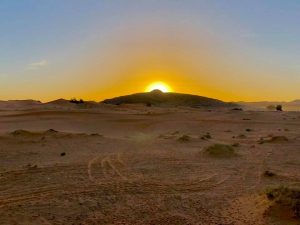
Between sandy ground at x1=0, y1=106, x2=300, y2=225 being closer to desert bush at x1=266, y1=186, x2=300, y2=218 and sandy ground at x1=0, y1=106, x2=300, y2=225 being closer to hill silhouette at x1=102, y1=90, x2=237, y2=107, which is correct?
desert bush at x1=266, y1=186, x2=300, y2=218

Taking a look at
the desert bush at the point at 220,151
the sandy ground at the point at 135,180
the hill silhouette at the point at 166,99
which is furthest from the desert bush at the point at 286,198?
the hill silhouette at the point at 166,99

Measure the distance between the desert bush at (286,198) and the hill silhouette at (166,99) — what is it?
73073 millimetres

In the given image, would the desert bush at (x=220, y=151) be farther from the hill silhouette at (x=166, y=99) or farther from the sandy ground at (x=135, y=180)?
the hill silhouette at (x=166, y=99)

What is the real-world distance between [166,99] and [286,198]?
256 feet

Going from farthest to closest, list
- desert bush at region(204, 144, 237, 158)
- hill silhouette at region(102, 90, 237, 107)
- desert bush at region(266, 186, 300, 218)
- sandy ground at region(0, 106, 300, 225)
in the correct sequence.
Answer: hill silhouette at region(102, 90, 237, 107) < desert bush at region(204, 144, 237, 158) < sandy ground at region(0, 106, 300, 225) < desert bush at region(266, 186, 300, 218)

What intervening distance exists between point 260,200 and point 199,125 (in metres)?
24.7

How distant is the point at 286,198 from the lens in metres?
9.34

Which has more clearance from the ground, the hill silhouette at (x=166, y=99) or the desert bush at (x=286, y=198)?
the hill silhouette at (x=166, y=99)

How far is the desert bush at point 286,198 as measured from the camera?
28.9ft

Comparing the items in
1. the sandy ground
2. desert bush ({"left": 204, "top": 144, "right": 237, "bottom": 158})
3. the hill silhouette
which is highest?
the hill silhouette

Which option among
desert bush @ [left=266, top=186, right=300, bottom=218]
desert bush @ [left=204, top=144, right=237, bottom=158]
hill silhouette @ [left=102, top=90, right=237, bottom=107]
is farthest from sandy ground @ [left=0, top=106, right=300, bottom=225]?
hill silhouette @ [left=102, top=90, right=237, bottom=107]

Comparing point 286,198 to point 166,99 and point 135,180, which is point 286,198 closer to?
point 135,180

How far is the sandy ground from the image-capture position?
356 inches

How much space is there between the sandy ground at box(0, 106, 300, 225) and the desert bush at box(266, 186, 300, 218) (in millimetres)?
224
